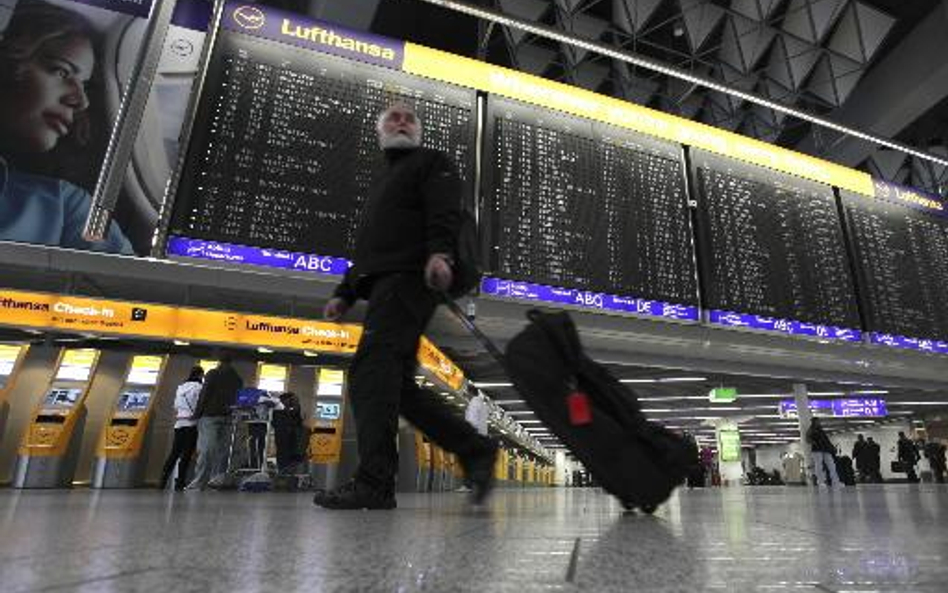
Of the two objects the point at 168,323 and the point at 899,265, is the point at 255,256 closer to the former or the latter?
the point at 168,323

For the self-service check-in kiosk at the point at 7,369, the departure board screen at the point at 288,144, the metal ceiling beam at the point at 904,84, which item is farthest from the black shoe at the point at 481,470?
the metal ceiling beam at the point at 904,84

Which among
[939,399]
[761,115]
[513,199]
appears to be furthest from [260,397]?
[939,399]

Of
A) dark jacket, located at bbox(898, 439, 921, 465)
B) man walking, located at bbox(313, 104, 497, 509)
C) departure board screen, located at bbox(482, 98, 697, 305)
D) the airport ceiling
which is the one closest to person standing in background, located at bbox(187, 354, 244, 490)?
departure board screen, located at bbox(482, 98, 697, 305)

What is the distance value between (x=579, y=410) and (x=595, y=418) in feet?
0.28

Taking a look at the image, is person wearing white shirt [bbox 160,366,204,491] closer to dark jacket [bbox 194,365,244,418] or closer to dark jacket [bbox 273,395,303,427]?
dark jacket [bbox 194,365,244,418]

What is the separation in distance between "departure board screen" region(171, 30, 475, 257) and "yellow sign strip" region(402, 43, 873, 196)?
444 mm

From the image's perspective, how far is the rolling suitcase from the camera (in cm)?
191

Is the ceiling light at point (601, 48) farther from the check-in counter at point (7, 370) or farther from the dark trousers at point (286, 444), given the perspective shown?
the check-in counter at point (7, 370)

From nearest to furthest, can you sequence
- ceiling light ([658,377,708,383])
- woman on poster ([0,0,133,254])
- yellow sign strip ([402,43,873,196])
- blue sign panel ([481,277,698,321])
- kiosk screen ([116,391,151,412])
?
woman on poster ([0,0,133,254]) < blue sign panel ([481,277,698,321]) < yellow sign strip ([402,43,873,196]) < kiosk screen ([116,391,151,412]) < ceiling light ([658,377,708,383])

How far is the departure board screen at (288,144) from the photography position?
16.0ft

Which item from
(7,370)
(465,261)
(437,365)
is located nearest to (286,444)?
(437,365)

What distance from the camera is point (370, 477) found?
2000mm

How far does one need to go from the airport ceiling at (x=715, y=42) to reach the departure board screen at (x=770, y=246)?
211 cm

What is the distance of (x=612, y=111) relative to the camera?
675cm
